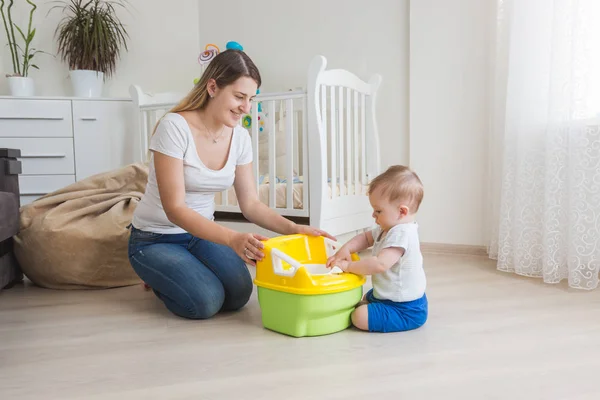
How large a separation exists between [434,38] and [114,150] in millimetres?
1920

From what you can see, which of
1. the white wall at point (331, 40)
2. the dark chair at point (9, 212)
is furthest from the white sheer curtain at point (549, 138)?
the dark chair at point (9, 212)

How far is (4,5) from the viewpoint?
3334 millimetres

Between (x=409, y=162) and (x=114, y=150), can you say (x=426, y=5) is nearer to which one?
(x=409, y=162)

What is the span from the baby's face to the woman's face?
0.45m

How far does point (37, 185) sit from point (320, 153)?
1768mm

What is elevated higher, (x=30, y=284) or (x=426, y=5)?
(x=426, y=5)

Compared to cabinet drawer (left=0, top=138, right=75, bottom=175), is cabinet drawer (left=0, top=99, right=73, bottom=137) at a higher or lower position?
higher

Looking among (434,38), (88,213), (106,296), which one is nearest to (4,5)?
(88,213)

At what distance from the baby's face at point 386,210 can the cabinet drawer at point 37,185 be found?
229 centimetres

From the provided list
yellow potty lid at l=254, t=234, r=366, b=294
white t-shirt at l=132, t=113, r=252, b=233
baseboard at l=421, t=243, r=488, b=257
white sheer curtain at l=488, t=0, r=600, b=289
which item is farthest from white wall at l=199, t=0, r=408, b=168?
yellow potty lid at l=254, t=234, r=366, b=294

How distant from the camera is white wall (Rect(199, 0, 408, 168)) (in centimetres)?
277

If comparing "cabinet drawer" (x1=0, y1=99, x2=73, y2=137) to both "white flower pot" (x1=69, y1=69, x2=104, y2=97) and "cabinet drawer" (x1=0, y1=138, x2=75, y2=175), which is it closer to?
"cabinet drawer" (x1=0, y1=138, x2=75, y2=175)

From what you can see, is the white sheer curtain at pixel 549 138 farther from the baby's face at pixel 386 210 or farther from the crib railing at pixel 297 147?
the baby's face at pixel 386 210

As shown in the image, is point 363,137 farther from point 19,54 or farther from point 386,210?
point 19,54
